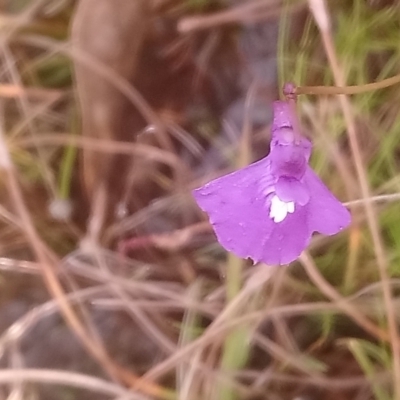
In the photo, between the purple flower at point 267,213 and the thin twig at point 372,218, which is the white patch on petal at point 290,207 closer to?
the purple flower at point 267,213

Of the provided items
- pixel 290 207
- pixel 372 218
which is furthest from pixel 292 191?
pixel 372 218

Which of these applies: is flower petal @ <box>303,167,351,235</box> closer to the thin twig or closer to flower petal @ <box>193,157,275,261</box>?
flower petal @ <box>193,157,275,261</box>

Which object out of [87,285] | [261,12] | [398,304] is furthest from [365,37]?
[87,285]

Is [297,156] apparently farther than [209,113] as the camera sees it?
No

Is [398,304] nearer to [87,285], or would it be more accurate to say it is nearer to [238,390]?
[238,390]

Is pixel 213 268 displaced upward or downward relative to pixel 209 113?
downward

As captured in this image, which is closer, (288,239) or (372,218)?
(288,239)

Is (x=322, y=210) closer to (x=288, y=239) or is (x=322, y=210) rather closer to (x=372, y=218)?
(x=288, y=239)
